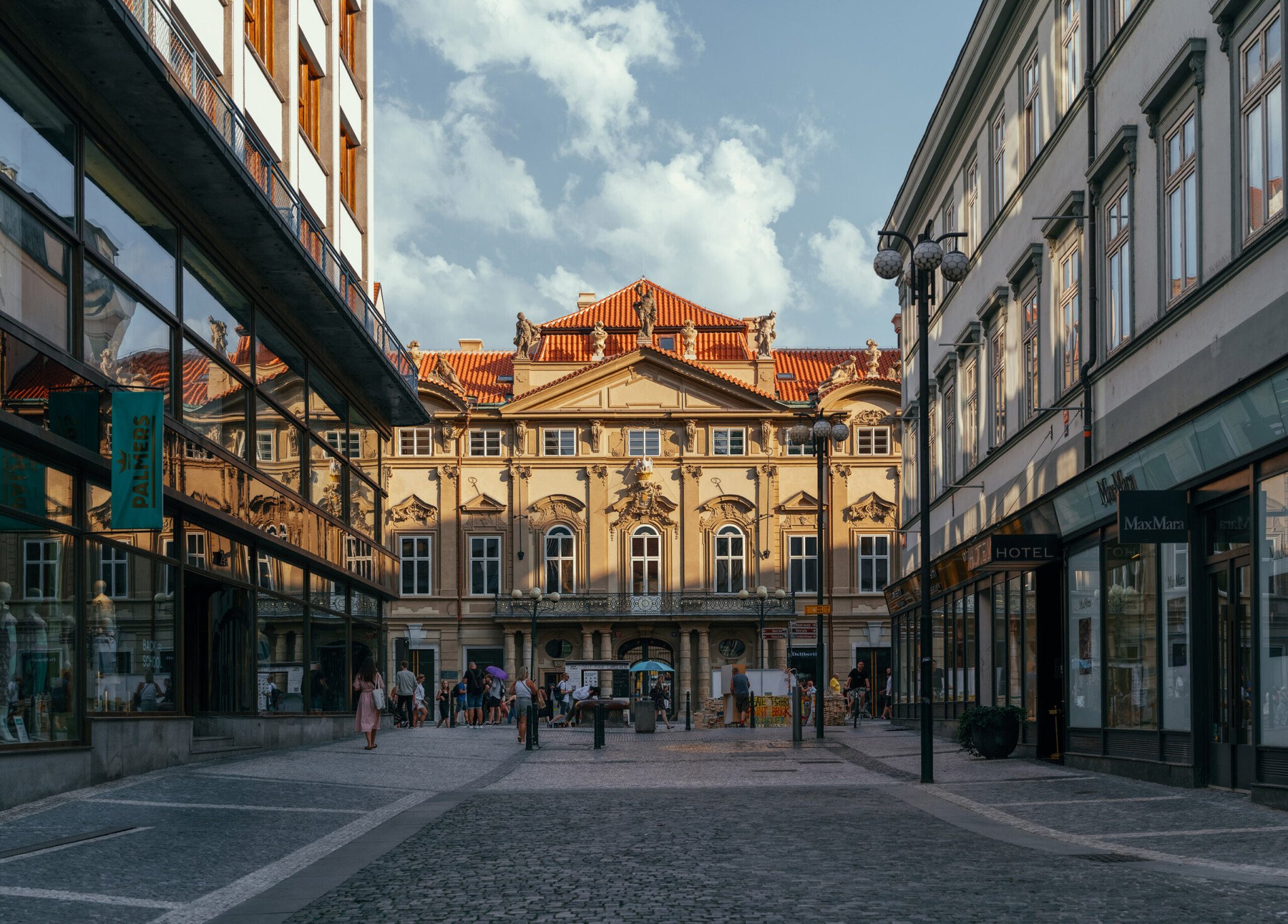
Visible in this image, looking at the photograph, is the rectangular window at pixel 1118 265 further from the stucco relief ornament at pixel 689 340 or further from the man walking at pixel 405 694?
→ the stucco relief ornament at pixel 689 340

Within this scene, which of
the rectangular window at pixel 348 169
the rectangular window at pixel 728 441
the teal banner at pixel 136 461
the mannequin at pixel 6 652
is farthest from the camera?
the rectangular window at pixel 728 441

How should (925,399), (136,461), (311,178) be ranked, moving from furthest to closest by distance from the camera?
(311,178), (925,399), (136,461)

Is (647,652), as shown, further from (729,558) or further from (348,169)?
→ (348,169)

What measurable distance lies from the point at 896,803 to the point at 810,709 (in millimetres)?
32749

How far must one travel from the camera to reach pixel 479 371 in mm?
76562

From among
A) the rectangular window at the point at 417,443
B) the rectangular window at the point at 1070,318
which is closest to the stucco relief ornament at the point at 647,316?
the rectangular window at the point at 417,443

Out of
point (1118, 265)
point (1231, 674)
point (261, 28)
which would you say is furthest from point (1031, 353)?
point (261, 28)

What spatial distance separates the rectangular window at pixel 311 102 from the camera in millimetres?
32500

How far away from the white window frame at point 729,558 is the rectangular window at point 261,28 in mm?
44158

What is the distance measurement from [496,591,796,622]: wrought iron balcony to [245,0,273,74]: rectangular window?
41844 millimetres

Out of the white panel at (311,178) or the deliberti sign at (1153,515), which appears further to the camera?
the white panel at (311,178)

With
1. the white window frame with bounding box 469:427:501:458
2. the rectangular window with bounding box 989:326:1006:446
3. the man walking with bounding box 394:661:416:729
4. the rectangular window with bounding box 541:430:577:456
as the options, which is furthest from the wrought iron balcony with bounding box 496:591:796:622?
the rectangular window with bounding box 989:326:1006:446

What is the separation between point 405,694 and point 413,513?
104 feet

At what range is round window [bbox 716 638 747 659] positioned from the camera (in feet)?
230
